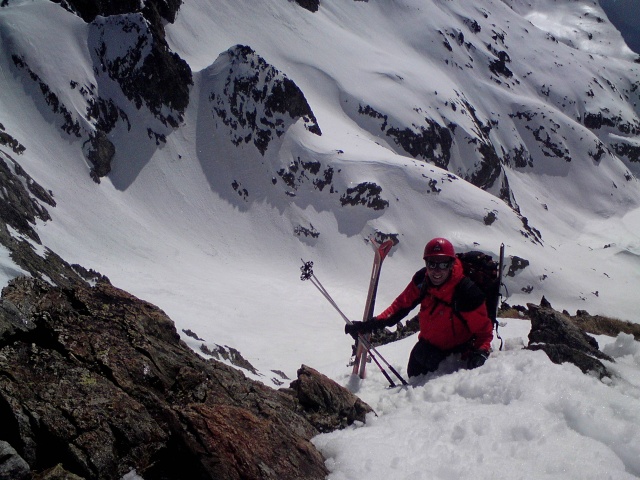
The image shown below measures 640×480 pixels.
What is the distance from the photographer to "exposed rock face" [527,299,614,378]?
17.9 feet

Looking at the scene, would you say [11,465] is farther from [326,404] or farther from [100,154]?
[100,154]

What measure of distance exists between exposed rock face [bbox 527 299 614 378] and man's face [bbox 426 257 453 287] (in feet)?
5.30

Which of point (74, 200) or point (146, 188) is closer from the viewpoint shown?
point (74, 200)

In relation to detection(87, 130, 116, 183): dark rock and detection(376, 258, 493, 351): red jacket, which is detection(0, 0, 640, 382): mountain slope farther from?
detection(376, 258, 493, 351): red jacket

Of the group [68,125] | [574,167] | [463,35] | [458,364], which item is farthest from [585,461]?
[463,35]

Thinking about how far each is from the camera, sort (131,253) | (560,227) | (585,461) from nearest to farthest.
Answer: (585,461)
(131,253)
(560,227)

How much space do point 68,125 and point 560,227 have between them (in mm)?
63960

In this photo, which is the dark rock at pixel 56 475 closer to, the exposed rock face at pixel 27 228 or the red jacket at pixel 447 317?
the red jacket at pixel 447 317

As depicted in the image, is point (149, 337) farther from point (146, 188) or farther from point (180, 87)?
point (180, 87)

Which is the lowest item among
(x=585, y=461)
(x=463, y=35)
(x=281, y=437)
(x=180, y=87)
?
(x=180, y=87)

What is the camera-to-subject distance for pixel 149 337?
5.07m

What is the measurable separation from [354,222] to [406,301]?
31334mm

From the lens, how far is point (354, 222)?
3747 centimetres

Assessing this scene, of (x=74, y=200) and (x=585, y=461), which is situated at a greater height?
(x=585, y=461)
